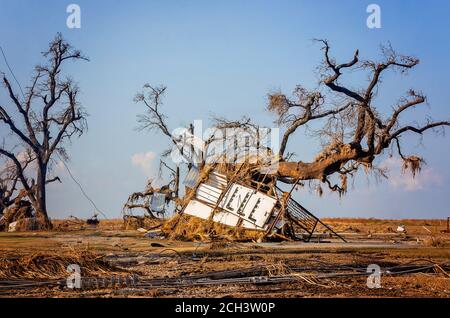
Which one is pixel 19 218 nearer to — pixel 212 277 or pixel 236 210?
pixel 236 210

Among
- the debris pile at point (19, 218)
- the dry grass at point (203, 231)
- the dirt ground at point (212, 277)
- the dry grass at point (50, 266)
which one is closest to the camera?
the dirt ground at point (212, 277)

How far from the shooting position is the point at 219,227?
26750mm

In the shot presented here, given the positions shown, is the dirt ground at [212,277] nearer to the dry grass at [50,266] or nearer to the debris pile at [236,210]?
the dry grass at [50,266]

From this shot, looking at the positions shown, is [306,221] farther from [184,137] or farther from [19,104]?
[19,104]

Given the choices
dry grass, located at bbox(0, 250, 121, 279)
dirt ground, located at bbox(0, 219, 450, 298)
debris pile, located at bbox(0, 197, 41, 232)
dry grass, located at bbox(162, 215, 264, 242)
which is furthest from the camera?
debris pile, located at bbox(0, 197, 41, 232)

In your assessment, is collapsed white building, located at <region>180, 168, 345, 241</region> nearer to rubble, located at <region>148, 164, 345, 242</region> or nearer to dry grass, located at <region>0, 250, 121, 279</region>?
rubble, located at <region>148, 164, 345, 242</region>

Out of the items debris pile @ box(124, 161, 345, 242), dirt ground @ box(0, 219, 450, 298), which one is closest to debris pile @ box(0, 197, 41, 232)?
debris pile @ box(124, 161, 345, 242)

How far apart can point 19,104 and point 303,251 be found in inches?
1032

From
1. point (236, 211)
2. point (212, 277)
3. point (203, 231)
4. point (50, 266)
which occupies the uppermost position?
point (236, 211)

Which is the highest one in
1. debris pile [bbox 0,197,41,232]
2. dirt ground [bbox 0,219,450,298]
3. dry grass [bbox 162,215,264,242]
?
debris pile [bbox 0,197,41,232]

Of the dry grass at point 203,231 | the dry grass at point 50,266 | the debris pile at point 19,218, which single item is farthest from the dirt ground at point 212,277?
the debris pile at point 19,218

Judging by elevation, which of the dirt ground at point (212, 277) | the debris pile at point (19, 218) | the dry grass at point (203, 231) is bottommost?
the dirt ground at point (212, 277)

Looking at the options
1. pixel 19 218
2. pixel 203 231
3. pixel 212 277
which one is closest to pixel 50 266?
pixel 212 277
